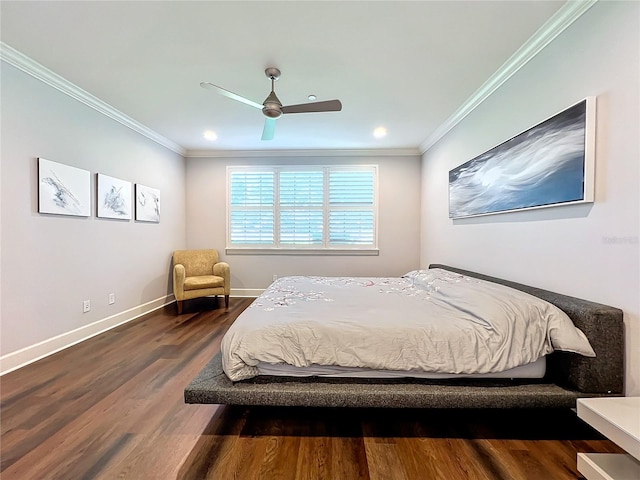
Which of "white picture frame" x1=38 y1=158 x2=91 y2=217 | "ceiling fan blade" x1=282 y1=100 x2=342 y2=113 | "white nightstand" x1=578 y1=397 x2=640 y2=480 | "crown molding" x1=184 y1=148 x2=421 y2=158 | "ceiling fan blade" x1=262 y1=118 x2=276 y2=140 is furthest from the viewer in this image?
"crown molding" x1=184 y1=148 x2=421 y2=158

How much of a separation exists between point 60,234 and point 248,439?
2722 millimetres

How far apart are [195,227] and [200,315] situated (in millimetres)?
1873

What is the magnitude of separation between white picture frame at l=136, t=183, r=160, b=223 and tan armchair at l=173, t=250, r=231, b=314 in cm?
70

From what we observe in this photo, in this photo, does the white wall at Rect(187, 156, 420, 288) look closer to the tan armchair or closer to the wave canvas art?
the tan armchair

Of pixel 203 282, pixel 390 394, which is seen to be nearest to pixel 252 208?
pixel 203 282

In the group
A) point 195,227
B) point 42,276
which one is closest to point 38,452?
point 42,276

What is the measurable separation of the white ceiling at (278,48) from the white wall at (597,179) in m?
0.30

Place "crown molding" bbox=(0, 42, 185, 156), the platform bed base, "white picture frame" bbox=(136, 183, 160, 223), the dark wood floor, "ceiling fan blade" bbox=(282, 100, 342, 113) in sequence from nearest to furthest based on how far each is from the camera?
the dark wood floor < the platform bed base < "crown molding" bbox=(0, 42, 185, 156) < "ceiling fan blade" bbox=(282, 100, 342, 113) < "white picture frame" bbox=(136, 183, 160, 223)

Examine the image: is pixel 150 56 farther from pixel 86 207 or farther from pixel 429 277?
pixel 429 277

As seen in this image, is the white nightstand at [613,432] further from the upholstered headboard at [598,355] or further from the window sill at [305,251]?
the window sill at [305,251]

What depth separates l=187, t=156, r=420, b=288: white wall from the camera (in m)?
4.99

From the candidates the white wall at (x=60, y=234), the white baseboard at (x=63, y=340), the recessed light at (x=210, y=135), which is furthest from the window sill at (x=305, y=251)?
the recessed light at (x=210, y=135)

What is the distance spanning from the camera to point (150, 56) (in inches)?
92.3

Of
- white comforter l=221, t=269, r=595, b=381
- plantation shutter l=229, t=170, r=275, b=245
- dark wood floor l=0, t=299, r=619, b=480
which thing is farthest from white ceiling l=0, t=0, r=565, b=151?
dark wood floor l=0, t=299, r=619, b=480
